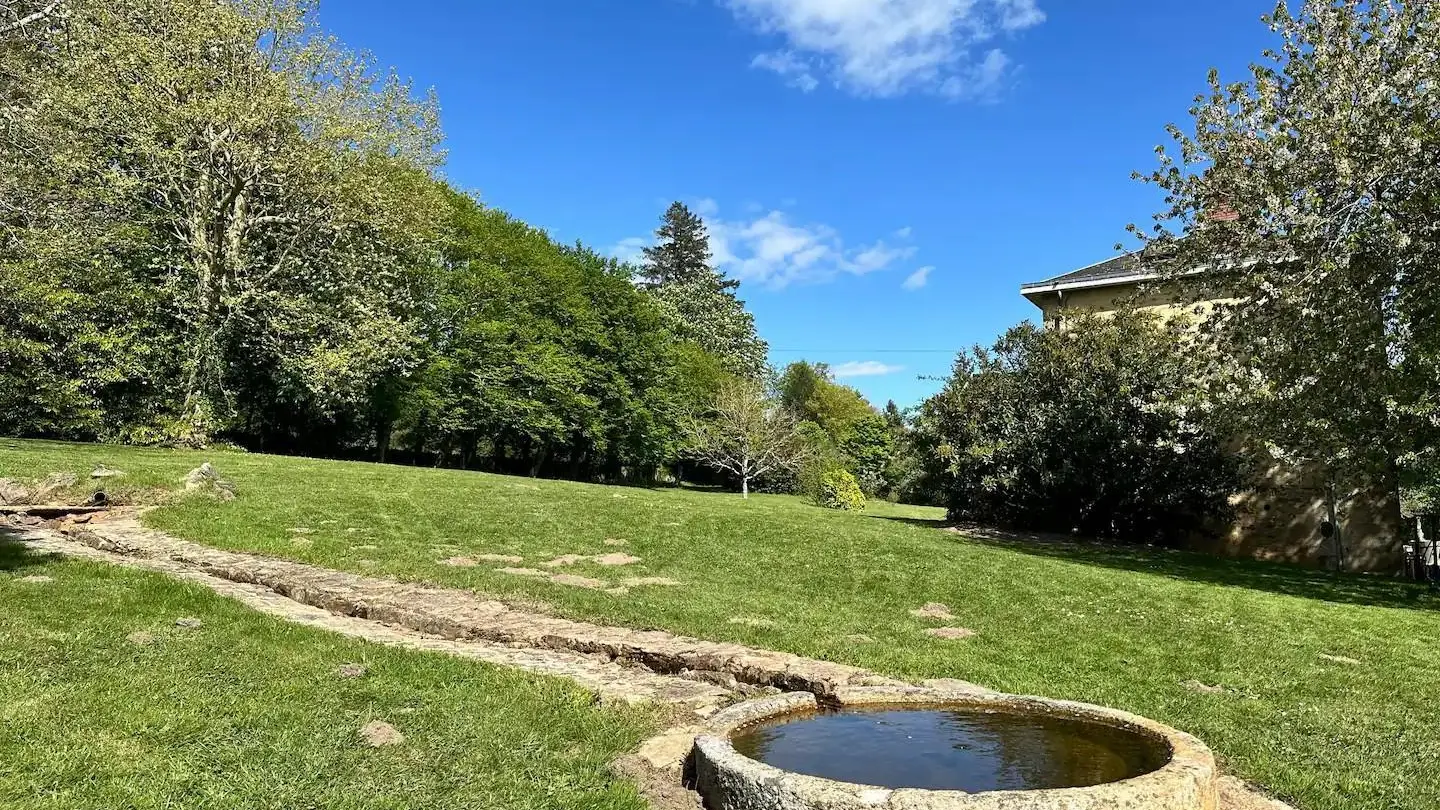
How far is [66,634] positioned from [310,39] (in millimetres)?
22204

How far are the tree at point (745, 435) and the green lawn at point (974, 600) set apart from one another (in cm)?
2651

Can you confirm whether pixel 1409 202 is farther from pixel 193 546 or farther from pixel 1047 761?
pixel 193 546

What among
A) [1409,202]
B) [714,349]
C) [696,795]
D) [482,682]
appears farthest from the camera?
[714,349]

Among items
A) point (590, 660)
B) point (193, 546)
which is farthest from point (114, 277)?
point (590, 660)

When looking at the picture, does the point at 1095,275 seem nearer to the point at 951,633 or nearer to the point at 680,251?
the point at 951,633

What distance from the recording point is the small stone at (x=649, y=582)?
35.6 feet

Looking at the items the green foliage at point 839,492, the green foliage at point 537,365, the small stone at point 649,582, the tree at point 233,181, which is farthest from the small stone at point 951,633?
the green foliage at point 537,365

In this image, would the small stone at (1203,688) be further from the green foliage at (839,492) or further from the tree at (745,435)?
the tree at (745,435)

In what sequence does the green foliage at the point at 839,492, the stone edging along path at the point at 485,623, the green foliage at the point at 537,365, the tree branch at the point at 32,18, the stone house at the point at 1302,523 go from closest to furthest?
1. the stone edging along path at the point at 485,623
2. the tree branch at the point at 32,18
3. the stone house at the point at 1302,523
4. the green foliage at the point at 839,492
5. the green foliage at the point at 537,365

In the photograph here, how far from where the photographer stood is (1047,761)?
15.9ft

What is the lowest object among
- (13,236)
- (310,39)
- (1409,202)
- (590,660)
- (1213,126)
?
(590,660)

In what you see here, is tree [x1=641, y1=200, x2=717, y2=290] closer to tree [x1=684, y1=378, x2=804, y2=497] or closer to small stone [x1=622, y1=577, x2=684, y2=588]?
tree [x1=684, y1=378, x2=804, y2=497]

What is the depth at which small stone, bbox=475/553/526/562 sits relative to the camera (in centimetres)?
1194

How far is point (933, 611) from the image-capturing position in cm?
1012
